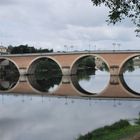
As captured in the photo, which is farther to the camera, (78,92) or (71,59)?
(71,59)

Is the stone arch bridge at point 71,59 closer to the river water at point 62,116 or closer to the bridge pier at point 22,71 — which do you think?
the bridge pier at point 22,71

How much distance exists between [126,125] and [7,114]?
9.93 m

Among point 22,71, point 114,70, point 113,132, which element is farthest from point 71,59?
point 113,132

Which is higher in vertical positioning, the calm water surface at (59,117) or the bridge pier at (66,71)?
the bridge pier at (66,71)

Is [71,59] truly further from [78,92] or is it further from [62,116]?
[62,116]

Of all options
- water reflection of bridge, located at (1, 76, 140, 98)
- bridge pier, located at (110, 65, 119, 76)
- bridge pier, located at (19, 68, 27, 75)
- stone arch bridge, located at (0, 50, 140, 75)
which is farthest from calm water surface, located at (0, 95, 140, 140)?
bridge pier, located at (19, 68, 27, 75)

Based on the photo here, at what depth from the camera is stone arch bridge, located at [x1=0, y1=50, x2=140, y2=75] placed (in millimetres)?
63594

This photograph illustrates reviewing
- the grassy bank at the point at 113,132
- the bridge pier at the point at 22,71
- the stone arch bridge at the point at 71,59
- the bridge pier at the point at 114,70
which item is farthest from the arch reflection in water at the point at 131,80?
the grassy bank at the point at 113,132

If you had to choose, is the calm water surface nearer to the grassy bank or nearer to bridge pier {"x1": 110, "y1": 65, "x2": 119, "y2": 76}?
the grassy bank

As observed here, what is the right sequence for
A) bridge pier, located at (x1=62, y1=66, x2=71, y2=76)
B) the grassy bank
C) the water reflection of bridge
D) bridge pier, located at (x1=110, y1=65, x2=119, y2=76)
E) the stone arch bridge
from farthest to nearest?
bridge pier, located at (x1=62, y1=66, x2=71, y2=76) → bridge pier, located at (x1=110, y1=65, x2=119, y2=76) → the stone arch bridge → the water reflection of bridge → the grassy bank

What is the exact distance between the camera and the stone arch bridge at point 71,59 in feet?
209

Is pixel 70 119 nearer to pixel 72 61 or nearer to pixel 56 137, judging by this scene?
pixel 56 137

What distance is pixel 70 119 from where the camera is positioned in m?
23.7

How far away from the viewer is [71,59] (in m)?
69.1
